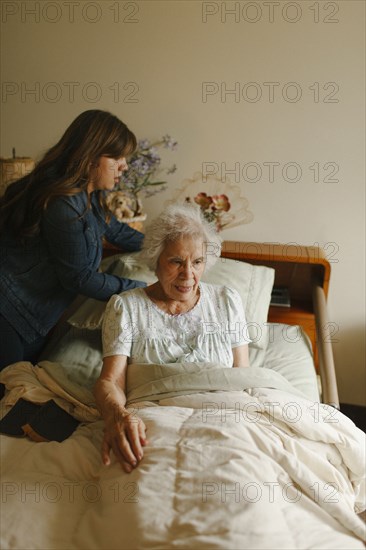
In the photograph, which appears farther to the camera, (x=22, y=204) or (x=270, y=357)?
(x=270, y=357)

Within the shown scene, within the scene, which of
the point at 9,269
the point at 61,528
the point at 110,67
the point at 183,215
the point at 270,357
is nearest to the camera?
the point at 61,528

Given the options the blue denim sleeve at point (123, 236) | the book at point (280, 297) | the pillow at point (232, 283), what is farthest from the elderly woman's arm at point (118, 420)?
the book at point (280, 297)

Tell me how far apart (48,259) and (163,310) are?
1.62 ft

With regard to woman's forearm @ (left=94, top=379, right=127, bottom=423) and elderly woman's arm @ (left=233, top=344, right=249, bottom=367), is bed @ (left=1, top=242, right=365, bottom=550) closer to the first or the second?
woman's forearm @ (left=94, top=379, right=127, bottom=423)

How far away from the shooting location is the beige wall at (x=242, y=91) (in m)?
2.44

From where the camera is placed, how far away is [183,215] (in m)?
1.83

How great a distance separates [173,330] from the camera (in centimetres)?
182

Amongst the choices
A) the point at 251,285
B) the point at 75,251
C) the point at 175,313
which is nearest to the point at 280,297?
the point at 251,285

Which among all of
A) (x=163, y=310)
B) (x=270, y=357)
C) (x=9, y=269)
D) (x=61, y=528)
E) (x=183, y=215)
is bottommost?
(x=61, y=528)

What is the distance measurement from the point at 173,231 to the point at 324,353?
80cm

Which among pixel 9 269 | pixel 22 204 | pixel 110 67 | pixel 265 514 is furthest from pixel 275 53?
pixel 265 514

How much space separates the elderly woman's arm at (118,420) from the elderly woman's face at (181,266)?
0.27 metres

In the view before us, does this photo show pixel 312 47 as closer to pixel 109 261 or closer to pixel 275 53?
Result: pixel 275 53

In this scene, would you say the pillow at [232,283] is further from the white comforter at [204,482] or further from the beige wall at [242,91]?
the white comforter at [204,482]
